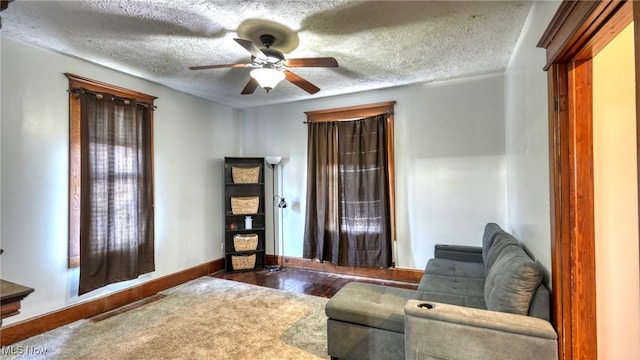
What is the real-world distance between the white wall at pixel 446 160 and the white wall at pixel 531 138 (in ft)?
1.74

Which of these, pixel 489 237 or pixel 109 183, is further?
pixel 109 183

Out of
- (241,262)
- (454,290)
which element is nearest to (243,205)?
Result: (241,262)

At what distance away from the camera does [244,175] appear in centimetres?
459

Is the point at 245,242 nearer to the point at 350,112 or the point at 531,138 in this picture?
the point at 350,112

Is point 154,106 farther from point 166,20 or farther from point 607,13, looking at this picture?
point 607,13

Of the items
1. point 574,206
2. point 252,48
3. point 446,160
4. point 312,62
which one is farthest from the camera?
point 446,160

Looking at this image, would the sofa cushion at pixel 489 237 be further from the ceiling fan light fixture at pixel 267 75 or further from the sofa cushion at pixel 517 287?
the ceiling fan light fixture at pixel 267 75

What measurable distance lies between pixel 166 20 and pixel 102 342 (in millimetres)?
2711

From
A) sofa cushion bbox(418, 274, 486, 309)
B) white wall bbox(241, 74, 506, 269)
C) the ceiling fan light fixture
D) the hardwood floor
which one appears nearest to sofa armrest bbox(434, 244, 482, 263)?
white wall bbox(241, 74, 506, 269)

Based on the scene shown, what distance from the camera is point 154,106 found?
12.2 ft

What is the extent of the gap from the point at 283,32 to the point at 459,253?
290cm

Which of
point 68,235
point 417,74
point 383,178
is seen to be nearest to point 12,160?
point 68,235

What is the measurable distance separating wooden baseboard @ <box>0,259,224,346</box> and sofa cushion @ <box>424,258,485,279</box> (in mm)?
3132

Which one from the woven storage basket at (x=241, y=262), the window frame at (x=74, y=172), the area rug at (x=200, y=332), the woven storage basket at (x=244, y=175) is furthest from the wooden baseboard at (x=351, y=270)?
the window frame at (x=74, y=172)
